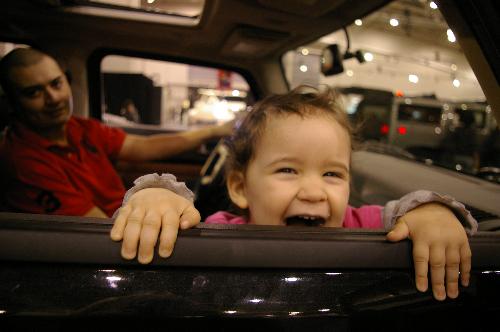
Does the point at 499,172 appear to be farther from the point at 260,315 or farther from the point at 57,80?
the point at 57,80

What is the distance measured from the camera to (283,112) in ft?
3.83

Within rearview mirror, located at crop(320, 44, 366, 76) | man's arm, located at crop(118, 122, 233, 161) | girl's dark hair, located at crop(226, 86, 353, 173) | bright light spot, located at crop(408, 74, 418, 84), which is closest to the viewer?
girl's dark hair, located at crop(226, 86, 353, 173)

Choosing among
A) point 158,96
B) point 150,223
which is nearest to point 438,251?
point 150,223

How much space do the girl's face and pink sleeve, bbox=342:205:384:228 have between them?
178 mm

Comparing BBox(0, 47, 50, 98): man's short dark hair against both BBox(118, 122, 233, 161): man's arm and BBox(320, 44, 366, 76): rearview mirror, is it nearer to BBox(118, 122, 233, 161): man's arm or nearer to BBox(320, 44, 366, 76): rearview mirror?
BBox(118, 122, 233, 161): man's arm

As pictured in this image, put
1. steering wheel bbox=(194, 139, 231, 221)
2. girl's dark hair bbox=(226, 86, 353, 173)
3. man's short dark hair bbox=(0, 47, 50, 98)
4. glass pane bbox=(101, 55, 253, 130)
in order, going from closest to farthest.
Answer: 1. girl's dark hair bbox=(226, 86, 353, 173)
2. man's short dark hair bbox=(0, 47, 50, 98)
3. steering wheel bbox=(194, 139, 231, 221)
4. glass pane bbox=(101, 55, 253, 130)

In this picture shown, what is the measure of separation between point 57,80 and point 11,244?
141 cm

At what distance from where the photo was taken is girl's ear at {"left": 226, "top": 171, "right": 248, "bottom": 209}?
1.24m

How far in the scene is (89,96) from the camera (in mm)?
2416

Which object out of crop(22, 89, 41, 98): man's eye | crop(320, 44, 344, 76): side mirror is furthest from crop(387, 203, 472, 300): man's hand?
crop(320, 44, 344, 76): side mirror

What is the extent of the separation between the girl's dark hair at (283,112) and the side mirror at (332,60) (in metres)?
0.98

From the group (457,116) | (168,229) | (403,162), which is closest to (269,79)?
(403,162)

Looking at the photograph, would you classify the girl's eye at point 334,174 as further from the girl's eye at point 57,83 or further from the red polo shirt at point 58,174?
the girl's eye at point 57,83

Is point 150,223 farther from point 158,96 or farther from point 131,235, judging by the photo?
point 158,96
